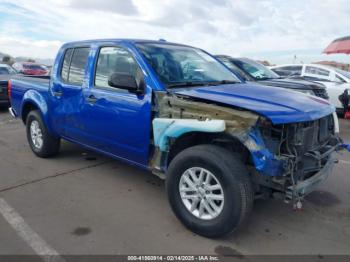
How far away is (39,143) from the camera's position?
5.74 metres

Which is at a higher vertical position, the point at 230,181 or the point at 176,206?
the point at 230,181

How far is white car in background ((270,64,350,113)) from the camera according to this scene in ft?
35.1

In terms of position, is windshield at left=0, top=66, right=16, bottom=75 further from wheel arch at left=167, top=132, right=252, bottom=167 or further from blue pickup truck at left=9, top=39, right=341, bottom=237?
wheel arch at left=167, top=132, right=252, bottom=167

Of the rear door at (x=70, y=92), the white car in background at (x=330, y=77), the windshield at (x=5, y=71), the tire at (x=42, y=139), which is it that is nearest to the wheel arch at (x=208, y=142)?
the rear door at (x=70, y=92)

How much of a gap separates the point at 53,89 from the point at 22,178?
4.50ft

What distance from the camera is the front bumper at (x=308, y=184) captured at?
300 centimetres

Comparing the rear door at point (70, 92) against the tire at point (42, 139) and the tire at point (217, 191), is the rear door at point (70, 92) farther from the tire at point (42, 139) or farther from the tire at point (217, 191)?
the tire at point (217, 191)

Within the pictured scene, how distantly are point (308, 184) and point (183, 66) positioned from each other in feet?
6.63

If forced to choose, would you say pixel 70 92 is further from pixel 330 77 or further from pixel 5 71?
pixel 330 77

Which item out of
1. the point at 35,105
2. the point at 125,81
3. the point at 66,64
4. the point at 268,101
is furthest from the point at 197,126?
the point at 35,105

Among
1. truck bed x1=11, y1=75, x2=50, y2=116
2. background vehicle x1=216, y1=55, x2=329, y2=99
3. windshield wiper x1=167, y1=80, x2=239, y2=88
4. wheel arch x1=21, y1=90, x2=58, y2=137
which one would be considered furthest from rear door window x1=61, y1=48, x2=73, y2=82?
background vehicle x1=216, y1=55, x2=329, y2=99

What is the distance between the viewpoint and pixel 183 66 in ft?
13.9

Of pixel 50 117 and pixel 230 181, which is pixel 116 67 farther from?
pixel 230 181

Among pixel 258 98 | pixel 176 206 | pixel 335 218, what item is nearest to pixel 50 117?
pixel 176 206
